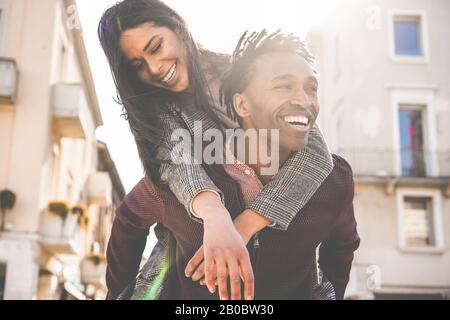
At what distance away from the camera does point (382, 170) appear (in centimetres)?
459

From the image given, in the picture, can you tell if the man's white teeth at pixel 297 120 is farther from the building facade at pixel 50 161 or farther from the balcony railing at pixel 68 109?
the balcony railing at pixel 68 109

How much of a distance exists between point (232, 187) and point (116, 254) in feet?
1.47

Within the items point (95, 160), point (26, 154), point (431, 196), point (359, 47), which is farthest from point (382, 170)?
point (26, 154)

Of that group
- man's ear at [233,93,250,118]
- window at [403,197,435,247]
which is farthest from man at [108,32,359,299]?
window at [403,197,435,247]

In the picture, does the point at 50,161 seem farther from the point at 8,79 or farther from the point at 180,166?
the point at 180,166

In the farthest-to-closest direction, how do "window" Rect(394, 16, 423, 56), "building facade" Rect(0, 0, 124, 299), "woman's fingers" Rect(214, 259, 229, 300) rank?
"window" Rect(394, 16, 423, 56), "building facade" Rect(0, 0, 124, 299), "woman's fingers" Rect(214, 259, 229, 300)

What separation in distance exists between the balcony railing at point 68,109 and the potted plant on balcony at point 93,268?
48 centimetres

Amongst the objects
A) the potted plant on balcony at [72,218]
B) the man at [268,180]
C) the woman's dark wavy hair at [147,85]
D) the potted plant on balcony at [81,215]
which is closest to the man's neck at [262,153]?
the man at [268,180]

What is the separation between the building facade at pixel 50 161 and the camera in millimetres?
2785

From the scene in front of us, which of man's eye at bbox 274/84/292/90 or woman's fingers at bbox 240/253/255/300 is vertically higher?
man's eye at bbox 274/84/292/90

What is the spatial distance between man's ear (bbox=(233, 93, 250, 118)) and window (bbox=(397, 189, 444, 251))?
61.7 inches

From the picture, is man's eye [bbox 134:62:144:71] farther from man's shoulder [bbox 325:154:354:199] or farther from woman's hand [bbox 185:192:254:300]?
man's shoulder [bbox 325:154:354:199]

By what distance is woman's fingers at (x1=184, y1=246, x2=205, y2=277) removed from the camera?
224 cm
